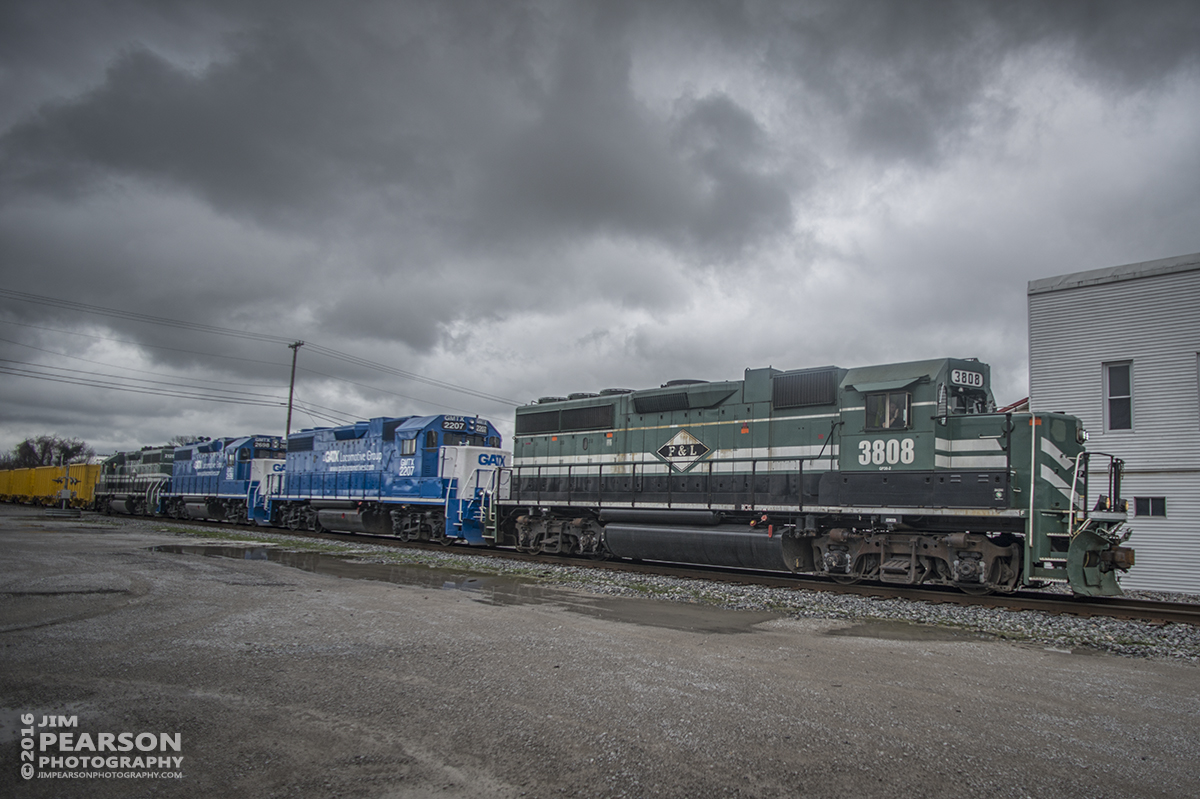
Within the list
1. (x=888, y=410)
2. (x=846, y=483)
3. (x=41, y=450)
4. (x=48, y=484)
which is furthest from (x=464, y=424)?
(x=41, y=450)

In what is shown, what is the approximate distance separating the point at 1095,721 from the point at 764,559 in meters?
7.80

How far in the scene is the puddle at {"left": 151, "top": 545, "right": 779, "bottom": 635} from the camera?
8.69 meters

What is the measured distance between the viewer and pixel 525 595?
10602 millimetres

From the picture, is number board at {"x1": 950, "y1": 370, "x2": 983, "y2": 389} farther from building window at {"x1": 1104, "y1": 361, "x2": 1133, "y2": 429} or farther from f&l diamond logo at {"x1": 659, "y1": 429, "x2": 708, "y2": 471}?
building window at {"x1": 1104, "y1": 361, "x2": 1133, "y2": 429}

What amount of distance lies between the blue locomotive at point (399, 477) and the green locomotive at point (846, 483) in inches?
136

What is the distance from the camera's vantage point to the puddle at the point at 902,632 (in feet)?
26.1

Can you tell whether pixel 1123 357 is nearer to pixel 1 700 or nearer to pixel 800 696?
pixel 800 696

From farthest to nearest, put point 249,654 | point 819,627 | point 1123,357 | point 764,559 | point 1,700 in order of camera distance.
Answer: point 1123,357 < point 764,559 < point 819,627 < point 249,654 < point 1,700

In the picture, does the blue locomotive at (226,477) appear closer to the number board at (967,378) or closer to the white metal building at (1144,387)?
the number board at (967,378)

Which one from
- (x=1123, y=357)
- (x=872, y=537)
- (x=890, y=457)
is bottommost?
(x=872, y=537)

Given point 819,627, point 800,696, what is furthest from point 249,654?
point 819,627

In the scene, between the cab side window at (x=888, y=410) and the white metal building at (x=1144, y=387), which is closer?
the cab side window at (x=888, y=410)

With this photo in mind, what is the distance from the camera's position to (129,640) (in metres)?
6.65

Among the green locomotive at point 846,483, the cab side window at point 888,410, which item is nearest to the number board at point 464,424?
the green locomotive at point 846,483
